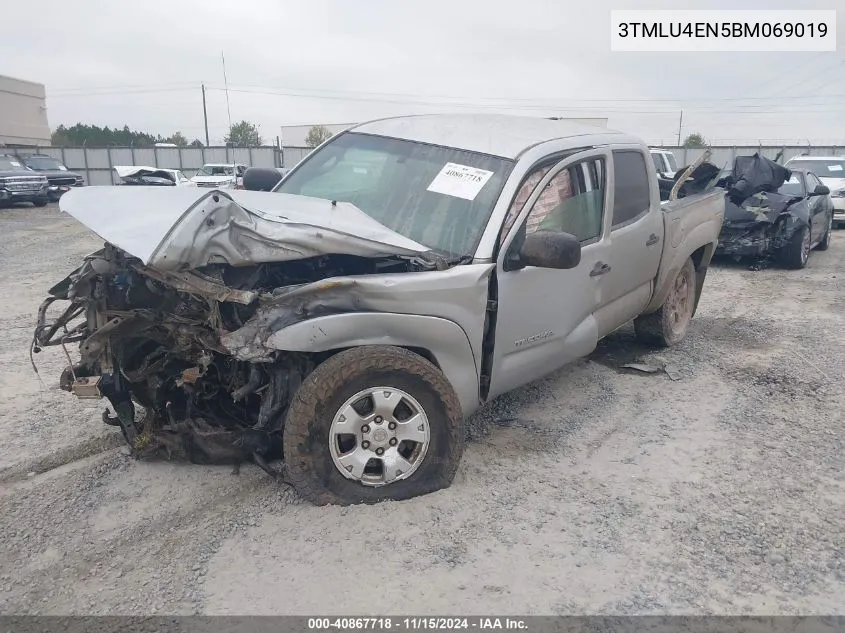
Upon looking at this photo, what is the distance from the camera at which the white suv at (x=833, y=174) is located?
15.4 m

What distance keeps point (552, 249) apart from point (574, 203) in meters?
1.00

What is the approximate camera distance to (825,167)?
15.8 m

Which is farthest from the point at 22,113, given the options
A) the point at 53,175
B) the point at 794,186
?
the point at 794,186

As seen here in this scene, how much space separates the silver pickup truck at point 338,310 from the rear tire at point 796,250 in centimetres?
773

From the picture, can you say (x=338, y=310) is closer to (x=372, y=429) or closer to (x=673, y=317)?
(x=372, y=429)

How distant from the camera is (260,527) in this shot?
3129 millimetres

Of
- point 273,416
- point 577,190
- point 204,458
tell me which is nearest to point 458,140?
point 577,190

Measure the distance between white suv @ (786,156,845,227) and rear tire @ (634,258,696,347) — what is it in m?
11.0

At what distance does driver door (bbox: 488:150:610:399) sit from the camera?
12.2 ft

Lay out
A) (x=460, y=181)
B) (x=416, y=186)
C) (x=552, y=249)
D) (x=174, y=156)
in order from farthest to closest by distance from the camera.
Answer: (x=174, y=156)
(x=416, y=186)
(x=460, y=181)
(x=552, y=249)

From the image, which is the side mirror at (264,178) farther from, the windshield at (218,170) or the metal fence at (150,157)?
the metal fence at (150,157)

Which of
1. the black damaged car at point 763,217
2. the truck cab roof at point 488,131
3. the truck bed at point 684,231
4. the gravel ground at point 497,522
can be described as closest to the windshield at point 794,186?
the black damaged car at point 763,217

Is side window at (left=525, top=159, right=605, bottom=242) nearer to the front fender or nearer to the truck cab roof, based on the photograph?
the truck cab roof

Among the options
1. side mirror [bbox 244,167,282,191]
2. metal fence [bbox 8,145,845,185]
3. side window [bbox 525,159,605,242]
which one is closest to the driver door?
side window [bbox 525,159,605,242]
